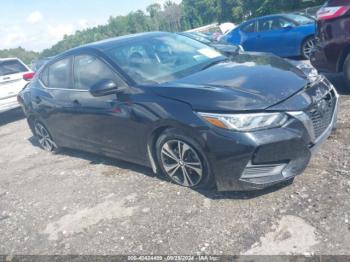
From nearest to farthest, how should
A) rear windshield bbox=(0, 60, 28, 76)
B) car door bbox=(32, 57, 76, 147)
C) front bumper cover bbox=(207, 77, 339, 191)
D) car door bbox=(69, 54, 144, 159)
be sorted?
front bumper cover bbox=(207, 77, 339, 191), car door bbox=(69, 54, 144, 159), car door bbox=(32, 57, 76, 147), rear windshield bbox=(0, 60, 28, 76)

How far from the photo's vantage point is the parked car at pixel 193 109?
3.38 metres

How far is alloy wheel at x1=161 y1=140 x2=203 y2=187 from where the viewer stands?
12.5 ft

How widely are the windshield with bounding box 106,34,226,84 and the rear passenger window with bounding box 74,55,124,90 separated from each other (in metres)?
0.15

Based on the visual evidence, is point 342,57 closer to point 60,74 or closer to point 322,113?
point 322,113

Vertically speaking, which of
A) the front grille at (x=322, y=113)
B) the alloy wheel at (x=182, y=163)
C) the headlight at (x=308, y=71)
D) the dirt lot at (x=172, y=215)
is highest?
the headlight at (x=308, y=71)

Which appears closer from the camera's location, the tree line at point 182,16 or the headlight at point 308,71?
the headlight at point 308,71

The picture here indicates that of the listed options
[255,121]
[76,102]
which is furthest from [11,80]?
[255,121]

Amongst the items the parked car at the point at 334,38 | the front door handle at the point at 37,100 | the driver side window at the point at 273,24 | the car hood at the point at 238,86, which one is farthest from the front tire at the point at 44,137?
the driver side window at the point at 273,24

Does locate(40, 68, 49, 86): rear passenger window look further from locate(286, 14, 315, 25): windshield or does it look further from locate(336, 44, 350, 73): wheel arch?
locate(286, 14, 315, 25): windshield

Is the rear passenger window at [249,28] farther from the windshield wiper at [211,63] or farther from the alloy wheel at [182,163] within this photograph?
the alloy wheel at [182,163]

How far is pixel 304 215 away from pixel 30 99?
4.81 metres

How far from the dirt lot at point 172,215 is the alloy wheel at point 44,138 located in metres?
1.21

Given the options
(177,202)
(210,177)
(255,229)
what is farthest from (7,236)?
(255,229)

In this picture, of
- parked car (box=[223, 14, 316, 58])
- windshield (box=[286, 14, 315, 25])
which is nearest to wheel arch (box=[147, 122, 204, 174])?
parked car (box=[223, 14, 316, 58])
